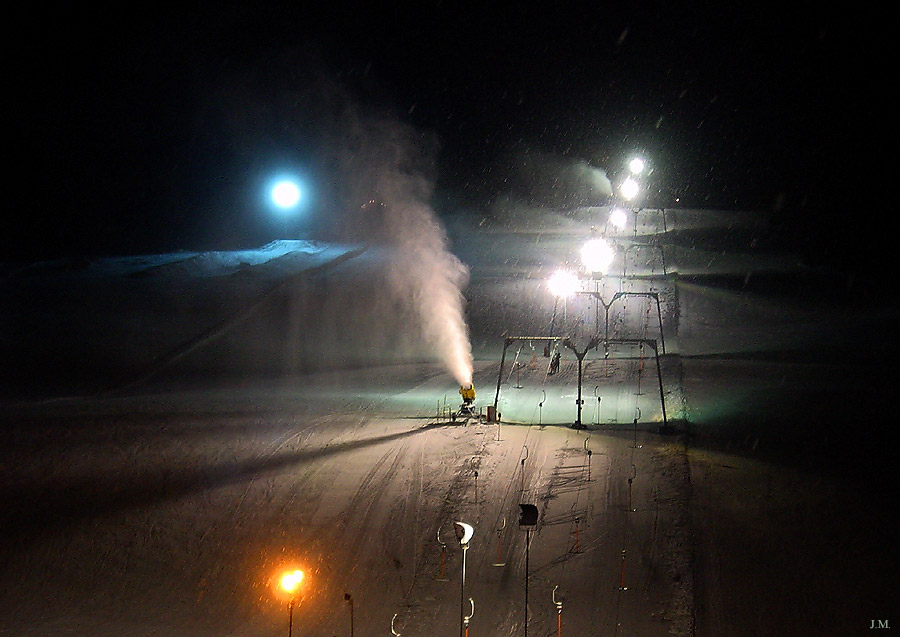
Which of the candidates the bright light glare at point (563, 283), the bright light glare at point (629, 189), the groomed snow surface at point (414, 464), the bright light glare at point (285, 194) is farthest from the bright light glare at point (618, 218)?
the bright light glare at point (285, 194)

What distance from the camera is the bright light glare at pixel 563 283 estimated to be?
96.8 ft

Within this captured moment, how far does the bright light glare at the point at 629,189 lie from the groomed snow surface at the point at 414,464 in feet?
52.0

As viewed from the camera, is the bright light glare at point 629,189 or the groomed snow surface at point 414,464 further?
the bright light glare at point 629,189

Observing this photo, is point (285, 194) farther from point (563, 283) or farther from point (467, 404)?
point (467, 404)

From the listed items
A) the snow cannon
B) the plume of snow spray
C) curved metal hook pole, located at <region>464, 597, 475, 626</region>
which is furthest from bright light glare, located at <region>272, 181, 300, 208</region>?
curved metal hook pole, located at <region>464, 597, 475, 626</region>

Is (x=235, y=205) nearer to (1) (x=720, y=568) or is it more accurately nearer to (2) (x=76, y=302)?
(2) (x=76, y=302)

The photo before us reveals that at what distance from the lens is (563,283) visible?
30359mm

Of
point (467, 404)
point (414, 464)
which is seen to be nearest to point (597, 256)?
point (467, 404)

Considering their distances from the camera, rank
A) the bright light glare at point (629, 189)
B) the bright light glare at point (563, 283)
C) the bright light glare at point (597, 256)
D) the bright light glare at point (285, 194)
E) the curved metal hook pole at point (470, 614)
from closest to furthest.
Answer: the curved metal hook pole at point (470, 614) < the bright light glare at point (563, 283) < the bright light glare at point (597, 256) < the bright light glare at point (285, 194) < the bright light glare at point (629, 189)

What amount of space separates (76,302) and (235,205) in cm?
1296

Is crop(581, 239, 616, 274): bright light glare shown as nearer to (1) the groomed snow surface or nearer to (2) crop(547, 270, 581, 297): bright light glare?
(2) crop(547, 270, 581, 297): bright light glare

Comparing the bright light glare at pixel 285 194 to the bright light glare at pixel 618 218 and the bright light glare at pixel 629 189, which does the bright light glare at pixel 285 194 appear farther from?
the bright light glare at pixel 629 189

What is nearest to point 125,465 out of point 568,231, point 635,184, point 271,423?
point 271,423

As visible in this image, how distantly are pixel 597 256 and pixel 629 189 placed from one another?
13984 millimetres
